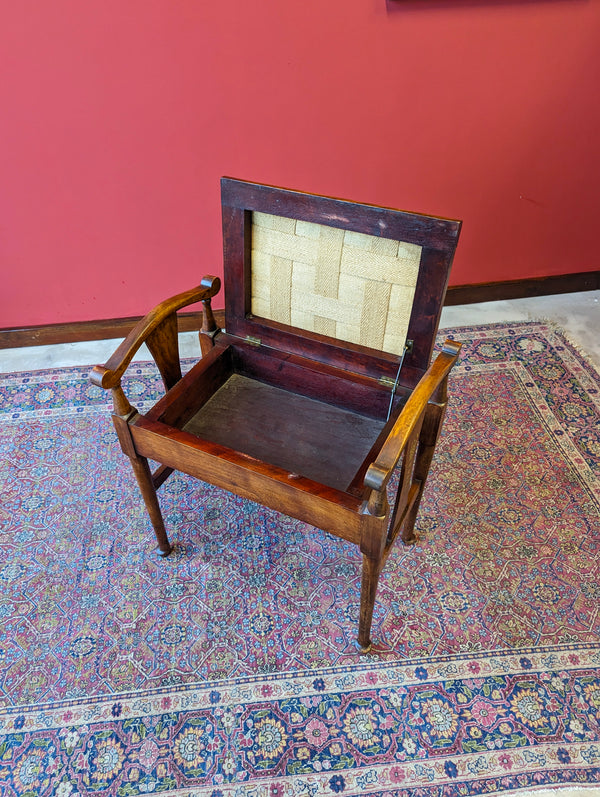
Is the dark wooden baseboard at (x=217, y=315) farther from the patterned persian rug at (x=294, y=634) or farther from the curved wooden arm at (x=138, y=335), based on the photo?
the curved wooden arm at (x=138, y=335)

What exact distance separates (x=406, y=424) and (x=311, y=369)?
527 mm

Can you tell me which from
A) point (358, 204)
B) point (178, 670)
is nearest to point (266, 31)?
point (358, 204)

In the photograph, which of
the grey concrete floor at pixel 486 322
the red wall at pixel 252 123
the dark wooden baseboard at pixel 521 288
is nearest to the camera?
the red wall at pixel 252 123

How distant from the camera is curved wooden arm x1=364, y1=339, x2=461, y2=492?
118 cm

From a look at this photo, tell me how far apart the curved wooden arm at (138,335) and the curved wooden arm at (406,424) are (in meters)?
0.73

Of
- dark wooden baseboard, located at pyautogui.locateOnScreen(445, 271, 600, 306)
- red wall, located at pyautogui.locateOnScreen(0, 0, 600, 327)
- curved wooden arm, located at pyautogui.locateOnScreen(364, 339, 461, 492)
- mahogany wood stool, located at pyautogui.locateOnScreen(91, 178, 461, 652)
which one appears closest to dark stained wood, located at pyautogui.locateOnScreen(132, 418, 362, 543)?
mahogany wood stool, located at pyautogui.locateOnScreen(91, 178, 461, 652)

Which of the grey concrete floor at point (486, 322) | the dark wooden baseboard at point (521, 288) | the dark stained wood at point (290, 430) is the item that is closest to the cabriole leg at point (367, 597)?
the dark stained wood at point (290, 430)

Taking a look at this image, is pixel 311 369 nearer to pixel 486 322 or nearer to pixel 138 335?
pixel 138 335

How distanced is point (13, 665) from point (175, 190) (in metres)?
2.00

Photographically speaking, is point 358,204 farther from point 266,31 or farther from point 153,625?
point 153,625

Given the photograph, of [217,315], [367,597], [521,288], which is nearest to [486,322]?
[521,288]

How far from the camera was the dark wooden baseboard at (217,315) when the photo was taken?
286 cm

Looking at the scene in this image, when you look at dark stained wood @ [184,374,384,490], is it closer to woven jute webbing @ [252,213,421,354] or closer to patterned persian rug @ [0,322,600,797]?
woven jute webbing @ [252,213,421,354]

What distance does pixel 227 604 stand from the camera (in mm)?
1854
